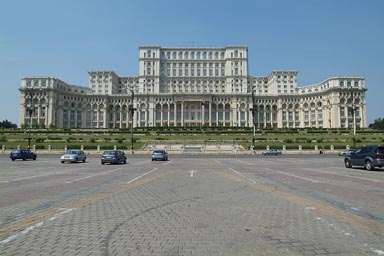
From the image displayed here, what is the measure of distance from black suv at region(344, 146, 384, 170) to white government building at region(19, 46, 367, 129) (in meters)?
114

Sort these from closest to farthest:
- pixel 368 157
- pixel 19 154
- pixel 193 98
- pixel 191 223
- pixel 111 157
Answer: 1. pixel 191 223
2. pixel 368 157
3. pixel 111 157
4. pixel 19 154
5. pixel 193 98

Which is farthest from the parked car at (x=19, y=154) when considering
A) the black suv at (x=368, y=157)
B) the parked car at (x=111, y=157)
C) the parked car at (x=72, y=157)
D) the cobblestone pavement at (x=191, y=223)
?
the black suv at (x=368, y=157)

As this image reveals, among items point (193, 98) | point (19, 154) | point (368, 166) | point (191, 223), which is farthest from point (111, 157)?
point (193, 98)

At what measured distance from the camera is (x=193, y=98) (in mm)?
137875

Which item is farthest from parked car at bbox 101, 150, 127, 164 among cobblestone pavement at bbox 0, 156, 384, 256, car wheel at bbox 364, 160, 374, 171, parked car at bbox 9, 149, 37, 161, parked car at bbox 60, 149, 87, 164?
car wheel at bbox 364, 160, 374, 171

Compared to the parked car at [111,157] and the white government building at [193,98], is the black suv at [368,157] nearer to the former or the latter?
the parked car at [111,157]

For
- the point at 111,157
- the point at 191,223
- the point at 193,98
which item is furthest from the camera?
the point at 193,98

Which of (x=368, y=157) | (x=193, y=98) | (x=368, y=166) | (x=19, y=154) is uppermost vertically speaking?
(x=193, y=98)

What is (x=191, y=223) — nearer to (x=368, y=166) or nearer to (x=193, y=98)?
(x=368, y=166)

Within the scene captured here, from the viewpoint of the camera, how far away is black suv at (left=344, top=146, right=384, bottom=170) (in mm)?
20984

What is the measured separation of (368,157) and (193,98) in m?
118

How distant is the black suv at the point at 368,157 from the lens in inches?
826

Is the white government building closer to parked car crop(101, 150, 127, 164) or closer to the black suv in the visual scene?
parked car crop(101, 150, 127, 164)

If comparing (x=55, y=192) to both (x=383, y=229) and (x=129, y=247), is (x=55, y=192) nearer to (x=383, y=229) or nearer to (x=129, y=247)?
(x=129, y=247)
